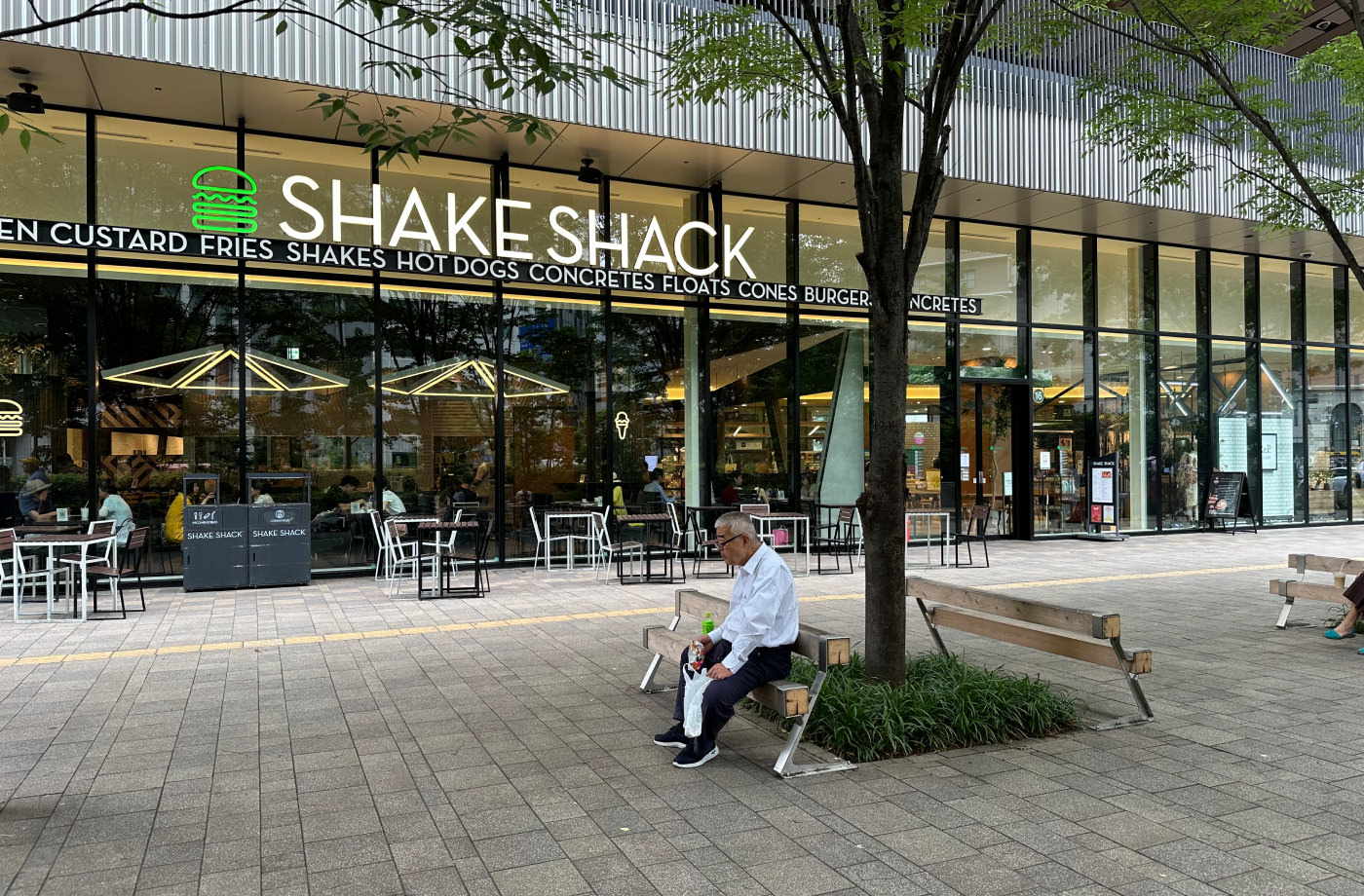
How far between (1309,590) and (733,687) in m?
6.07

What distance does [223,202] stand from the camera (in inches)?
463

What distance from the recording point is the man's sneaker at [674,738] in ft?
16.4

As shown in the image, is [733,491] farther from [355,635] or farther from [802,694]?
[802,694]

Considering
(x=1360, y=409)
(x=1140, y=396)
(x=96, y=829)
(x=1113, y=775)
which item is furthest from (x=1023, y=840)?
(x=1360, y=409)

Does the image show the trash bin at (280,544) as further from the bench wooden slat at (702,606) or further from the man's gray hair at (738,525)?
the man's gray hair at (738,525)

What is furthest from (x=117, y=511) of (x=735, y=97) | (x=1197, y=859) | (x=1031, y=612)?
(x=1197, y=859)

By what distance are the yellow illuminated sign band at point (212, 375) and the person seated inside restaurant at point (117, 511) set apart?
1338mm

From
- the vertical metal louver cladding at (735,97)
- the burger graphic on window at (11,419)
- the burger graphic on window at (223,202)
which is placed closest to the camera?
the vertical metal louver cladding at (735,97)

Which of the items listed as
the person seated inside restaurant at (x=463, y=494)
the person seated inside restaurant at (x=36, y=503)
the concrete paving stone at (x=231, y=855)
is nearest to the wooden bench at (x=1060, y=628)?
the concrete paving stone at (x=231, y=855)

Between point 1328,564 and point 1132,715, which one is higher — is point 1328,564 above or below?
above

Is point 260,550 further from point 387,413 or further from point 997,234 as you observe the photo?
point 997,234

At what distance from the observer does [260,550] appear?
36.7 ft

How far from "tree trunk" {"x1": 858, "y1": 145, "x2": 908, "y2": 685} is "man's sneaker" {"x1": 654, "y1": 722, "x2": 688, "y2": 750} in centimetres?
134

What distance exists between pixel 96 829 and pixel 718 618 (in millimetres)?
3505
